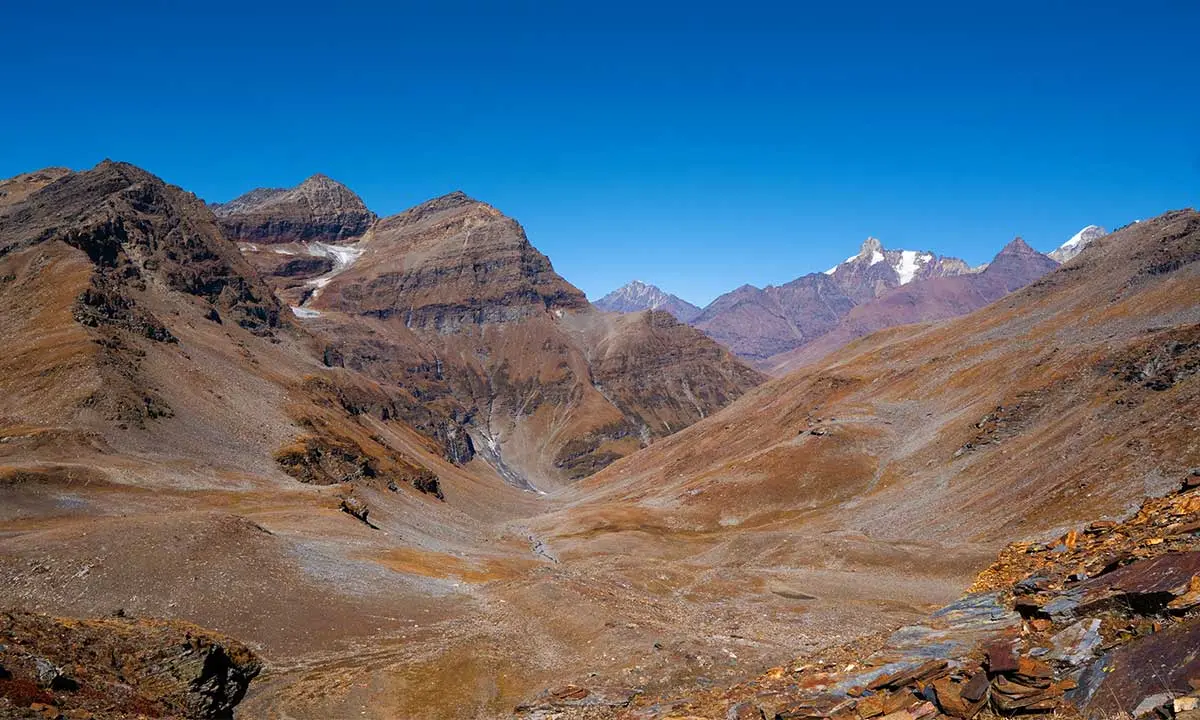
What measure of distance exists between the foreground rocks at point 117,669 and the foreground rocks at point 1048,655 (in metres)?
19.3

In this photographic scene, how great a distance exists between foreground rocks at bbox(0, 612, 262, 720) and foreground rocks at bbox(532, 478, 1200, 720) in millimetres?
19331

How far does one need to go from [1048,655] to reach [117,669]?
1376 inches

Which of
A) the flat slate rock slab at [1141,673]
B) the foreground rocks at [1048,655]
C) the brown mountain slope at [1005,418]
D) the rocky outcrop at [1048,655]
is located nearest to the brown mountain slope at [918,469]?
the brown mountain slope at [1005,418]

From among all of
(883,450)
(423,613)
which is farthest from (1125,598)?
(883,450)

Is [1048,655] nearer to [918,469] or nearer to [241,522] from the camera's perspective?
[241,522]

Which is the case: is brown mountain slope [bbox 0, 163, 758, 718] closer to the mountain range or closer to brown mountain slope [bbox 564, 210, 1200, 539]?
the mountain range

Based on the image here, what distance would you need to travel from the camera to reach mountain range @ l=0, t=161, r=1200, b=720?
2108cm

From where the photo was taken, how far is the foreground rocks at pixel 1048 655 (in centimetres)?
1395

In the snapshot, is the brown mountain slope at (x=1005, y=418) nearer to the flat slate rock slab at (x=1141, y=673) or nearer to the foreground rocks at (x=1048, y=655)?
the foreground rocks at (x=1048, y=655)

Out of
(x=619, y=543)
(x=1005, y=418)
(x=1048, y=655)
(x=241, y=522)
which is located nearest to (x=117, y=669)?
(x=241, y=522)

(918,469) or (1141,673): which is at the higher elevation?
(1141,673)

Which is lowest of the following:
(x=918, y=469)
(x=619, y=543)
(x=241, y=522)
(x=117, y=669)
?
(x=619, y=543)

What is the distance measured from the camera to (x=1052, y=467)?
77875 mm

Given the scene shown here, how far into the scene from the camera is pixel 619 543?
105m
